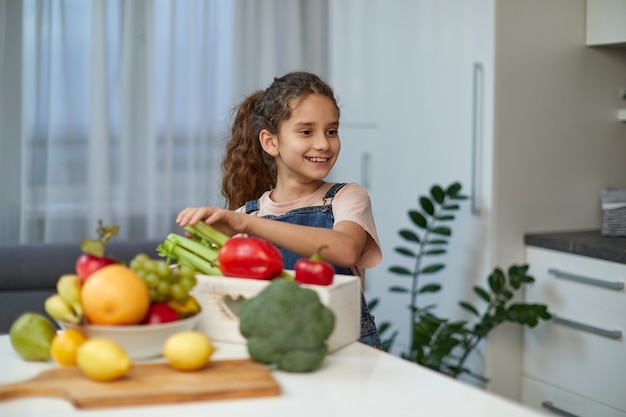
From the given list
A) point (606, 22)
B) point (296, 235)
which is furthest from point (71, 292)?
point (606, 22)

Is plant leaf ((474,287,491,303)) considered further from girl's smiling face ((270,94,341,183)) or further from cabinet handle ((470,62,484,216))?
girl's smiling face ((270,94,341,183))

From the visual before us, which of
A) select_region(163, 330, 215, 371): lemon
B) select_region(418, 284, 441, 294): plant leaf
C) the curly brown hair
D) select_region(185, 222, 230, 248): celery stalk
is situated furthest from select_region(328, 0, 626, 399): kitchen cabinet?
select_region(163, 330, 215, 371): lemon

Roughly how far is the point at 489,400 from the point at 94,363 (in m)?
0.53

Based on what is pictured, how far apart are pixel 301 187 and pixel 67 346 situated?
0.93 m

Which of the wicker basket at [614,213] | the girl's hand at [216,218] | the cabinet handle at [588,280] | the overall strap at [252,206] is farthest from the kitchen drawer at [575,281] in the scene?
the girl's hand at [216,218]

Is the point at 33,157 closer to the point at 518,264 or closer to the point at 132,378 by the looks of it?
the point at 518,264

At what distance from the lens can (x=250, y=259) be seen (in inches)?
55.7

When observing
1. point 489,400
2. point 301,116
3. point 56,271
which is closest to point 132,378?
point 489,400

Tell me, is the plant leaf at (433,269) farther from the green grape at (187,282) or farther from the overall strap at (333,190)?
the green grape at (187,282)

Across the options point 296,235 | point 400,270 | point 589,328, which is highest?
point 296,235

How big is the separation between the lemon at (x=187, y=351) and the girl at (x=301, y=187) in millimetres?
466

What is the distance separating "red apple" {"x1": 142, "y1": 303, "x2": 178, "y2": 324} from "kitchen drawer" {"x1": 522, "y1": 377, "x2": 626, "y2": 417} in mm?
1975

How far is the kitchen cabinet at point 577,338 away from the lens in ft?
9.48

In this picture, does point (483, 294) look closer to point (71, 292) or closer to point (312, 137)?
point (312, 137)
